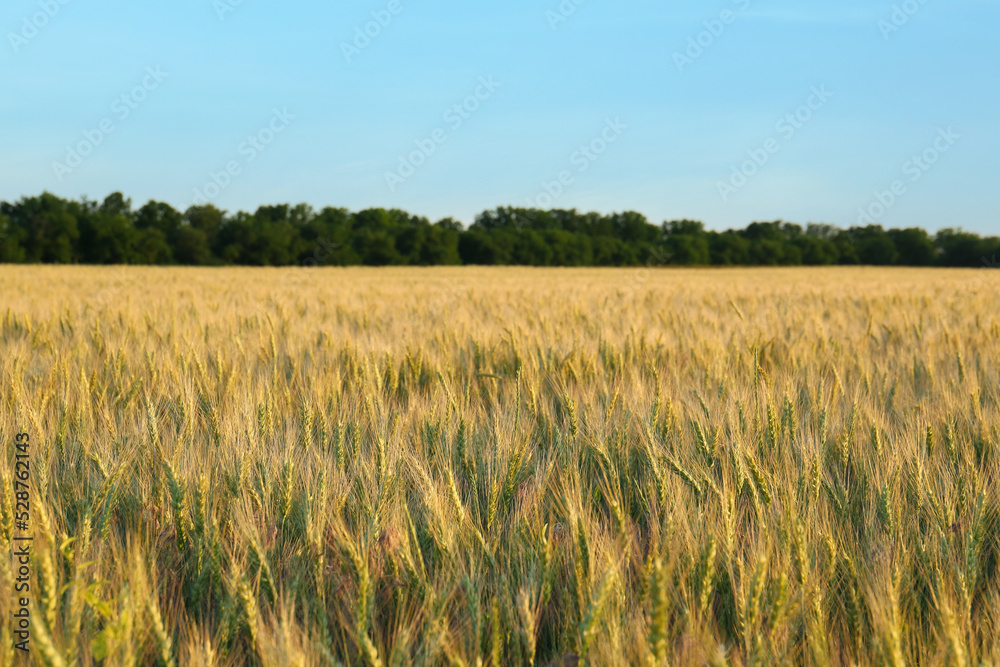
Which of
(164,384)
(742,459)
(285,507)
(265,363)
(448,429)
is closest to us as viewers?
(285,507)

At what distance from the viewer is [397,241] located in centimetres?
4491

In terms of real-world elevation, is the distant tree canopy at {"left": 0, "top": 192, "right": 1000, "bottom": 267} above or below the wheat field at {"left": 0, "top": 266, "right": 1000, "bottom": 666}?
above

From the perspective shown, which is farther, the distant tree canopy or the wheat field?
the distant tree canopy

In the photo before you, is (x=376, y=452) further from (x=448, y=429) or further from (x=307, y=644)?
(x=307, y=644)

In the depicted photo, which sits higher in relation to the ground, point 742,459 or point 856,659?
point 742,459

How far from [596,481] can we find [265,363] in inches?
73.1

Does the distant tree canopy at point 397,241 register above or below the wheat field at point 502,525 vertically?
above

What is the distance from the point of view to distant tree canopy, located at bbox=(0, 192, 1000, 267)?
37.9 meters

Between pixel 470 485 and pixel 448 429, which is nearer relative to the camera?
pixel 470 485

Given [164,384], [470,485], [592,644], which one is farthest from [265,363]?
[592,644]

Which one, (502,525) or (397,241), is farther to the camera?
(397,241)

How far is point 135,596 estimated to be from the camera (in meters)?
0.86

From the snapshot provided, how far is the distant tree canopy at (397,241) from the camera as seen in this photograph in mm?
37906

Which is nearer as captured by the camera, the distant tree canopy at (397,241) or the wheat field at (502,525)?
the wheat field at (502,525)
